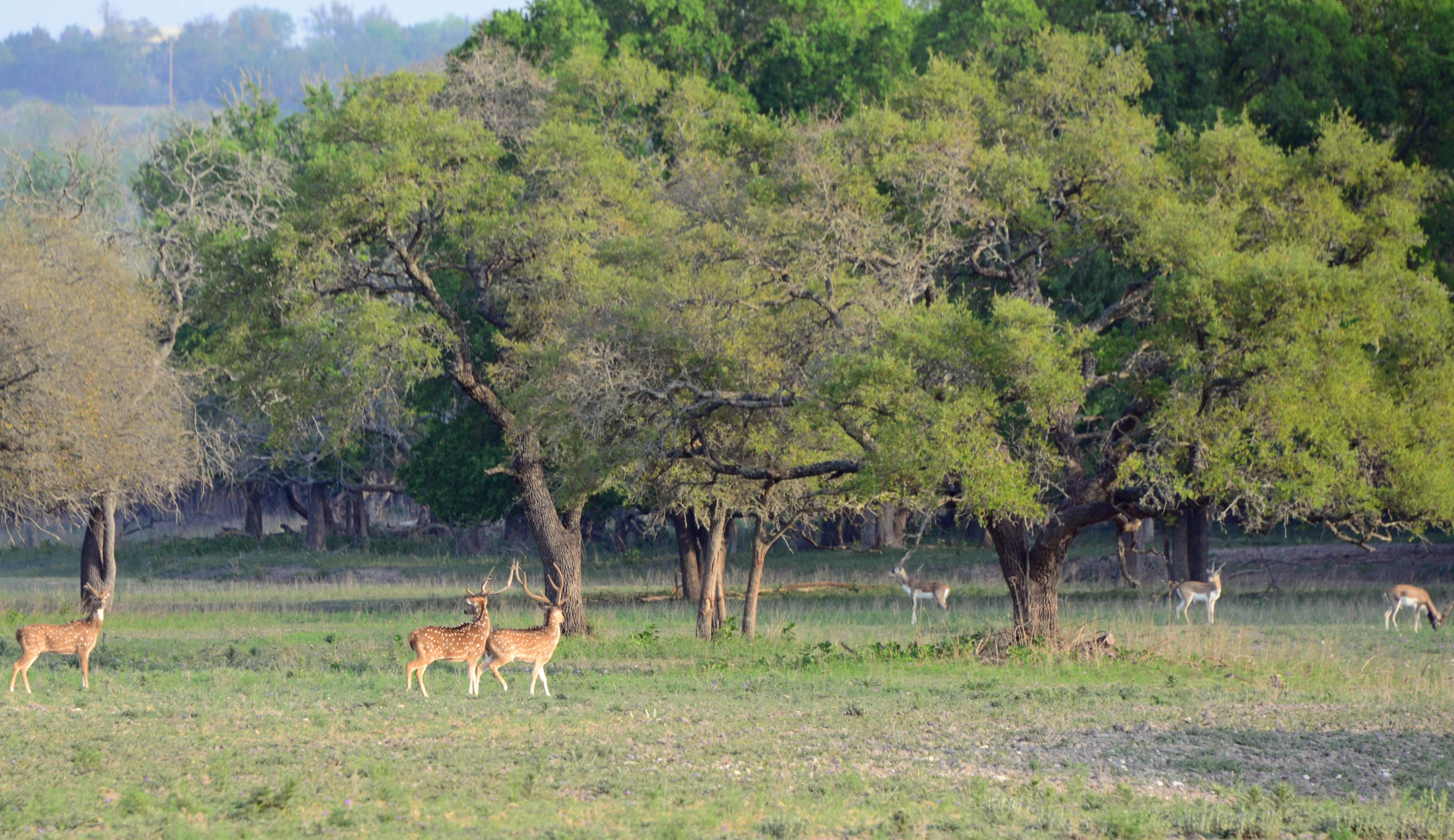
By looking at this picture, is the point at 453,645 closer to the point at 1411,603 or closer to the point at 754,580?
the point at 754,580

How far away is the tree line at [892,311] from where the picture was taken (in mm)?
17734

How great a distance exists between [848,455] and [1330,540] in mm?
29167

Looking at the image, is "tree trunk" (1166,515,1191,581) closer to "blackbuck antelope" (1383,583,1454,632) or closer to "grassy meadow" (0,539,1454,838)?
"blackbuck antelope" (1383,583,1454,632)

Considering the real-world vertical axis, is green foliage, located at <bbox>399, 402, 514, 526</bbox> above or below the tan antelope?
above

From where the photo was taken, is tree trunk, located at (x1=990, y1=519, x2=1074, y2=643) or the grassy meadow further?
tree trunk, located at (x1=990, y1=519, x2=1074, y2=643)

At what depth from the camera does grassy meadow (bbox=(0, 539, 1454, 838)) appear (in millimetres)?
10156

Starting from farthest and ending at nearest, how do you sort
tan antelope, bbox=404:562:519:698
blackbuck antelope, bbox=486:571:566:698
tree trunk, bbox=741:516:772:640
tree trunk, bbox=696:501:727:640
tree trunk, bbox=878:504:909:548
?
tree trunk, bbox=878:504:909:548 → tree trunk, bbox=696:501:727:640 → tree trunk, bbox=741:516:772:640 → blackbuck antelope, bbox=486:571:566:698 → tan antelope, bbox=404:562:519:698

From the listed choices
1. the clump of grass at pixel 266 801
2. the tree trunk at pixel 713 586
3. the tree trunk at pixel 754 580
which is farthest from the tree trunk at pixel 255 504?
the clump of grass at pixel 266 801

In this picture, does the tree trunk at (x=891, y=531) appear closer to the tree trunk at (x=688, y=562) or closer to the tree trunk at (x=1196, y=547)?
the tree trunk at (x=688, y=562)

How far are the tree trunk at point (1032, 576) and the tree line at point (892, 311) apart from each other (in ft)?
0.17

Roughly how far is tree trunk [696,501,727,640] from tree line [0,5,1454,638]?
4.5 inches

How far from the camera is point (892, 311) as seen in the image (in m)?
18.4

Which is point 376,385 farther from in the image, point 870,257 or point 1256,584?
point 1256,584

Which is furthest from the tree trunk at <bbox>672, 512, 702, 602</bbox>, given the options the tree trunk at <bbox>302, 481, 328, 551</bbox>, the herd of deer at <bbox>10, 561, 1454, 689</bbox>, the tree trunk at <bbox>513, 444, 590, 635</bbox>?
the tree trunk at <bbox>302, 481, 328, 551</bbox>
